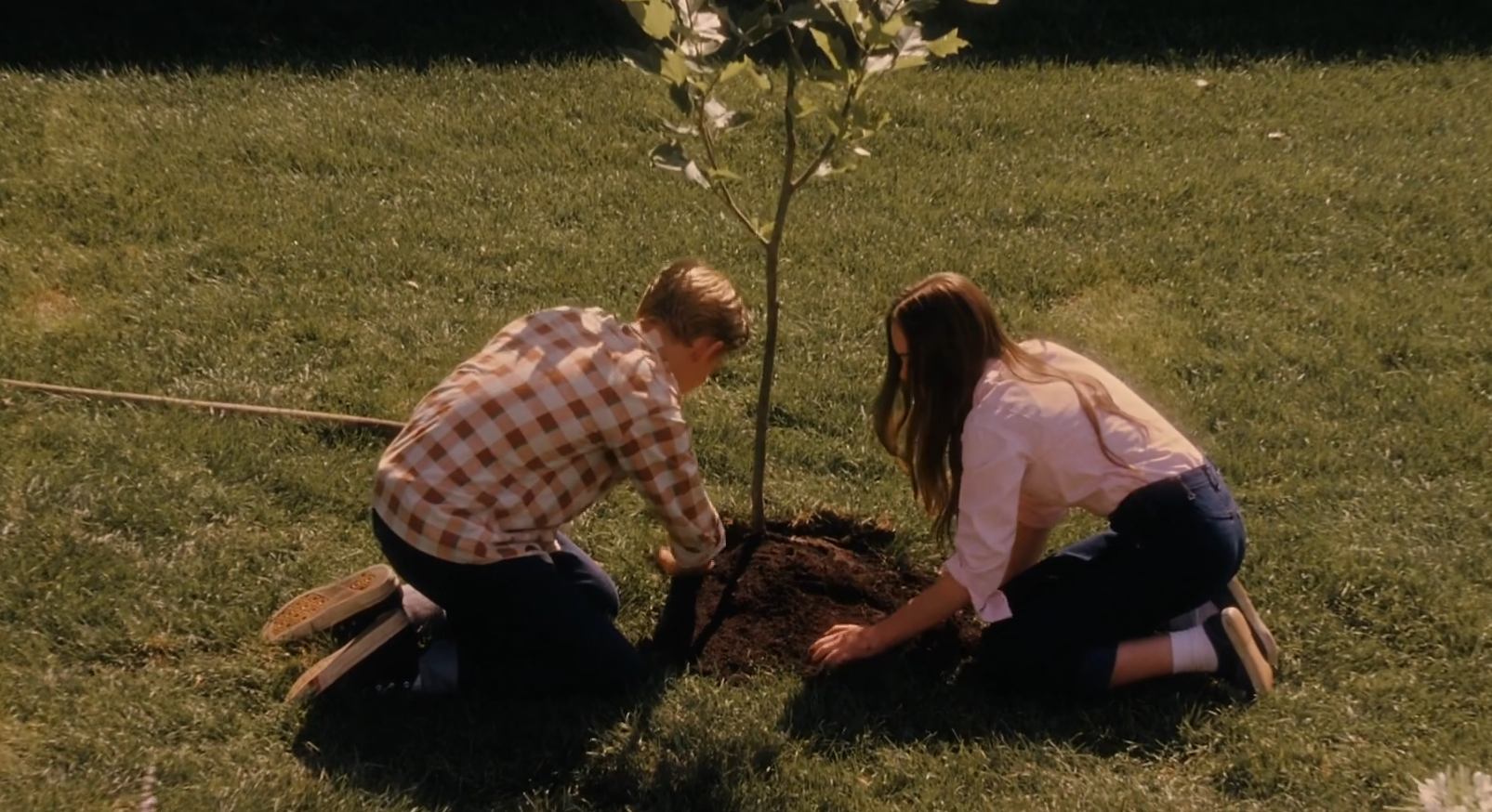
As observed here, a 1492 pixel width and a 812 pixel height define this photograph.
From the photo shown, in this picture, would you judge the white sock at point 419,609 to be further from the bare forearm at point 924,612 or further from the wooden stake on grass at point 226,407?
the bare forearm at point 924,612

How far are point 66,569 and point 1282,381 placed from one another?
3.90 metres

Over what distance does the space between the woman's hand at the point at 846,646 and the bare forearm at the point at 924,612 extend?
23 millimetres

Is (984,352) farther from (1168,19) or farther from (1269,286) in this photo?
(1168,19)

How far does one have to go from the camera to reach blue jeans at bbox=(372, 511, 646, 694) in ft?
11.2

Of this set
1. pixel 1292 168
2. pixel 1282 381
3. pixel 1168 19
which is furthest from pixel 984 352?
pixel 1168 19

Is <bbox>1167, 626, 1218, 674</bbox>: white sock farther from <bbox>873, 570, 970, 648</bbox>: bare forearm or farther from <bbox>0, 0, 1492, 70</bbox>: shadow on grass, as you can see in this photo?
<bbox>0, 0, 1492, 70</bbox>: shadow on grass

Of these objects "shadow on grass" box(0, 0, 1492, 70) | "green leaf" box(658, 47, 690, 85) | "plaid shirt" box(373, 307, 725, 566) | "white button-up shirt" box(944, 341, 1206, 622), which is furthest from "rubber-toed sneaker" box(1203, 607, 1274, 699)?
"shadow on grass" box(0, 0, 1492, 70)

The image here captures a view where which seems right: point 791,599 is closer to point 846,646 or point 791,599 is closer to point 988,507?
point 846,646

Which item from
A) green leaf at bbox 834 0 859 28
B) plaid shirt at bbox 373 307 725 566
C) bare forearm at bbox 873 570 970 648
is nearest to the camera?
green leaf at bbox 834 0 859 28

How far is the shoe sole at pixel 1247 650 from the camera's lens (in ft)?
11.9

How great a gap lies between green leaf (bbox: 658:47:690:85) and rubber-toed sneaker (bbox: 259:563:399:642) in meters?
1.48

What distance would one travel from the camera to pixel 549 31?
26.0 ft

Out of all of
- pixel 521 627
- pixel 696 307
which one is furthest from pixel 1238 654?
pixel 521 627

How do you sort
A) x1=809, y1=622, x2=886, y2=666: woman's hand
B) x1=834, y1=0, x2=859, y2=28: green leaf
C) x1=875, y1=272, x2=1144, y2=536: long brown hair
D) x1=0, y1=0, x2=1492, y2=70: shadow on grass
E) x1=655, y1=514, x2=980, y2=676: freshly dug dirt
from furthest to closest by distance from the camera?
1. x1=0, y1=0, x2=1492, y2=70: shadow on grass
2. x1=655, y1=514, x2=980, y2=676: freshly dug dirt
3. x1=809, y1=622, x2=886, y2=666: woman's hand
4. x1=875, y1=272, x2=1144, y2=536: long brown hair
5. x1=834, y1=0, x2=859, y2=28: green leaf
